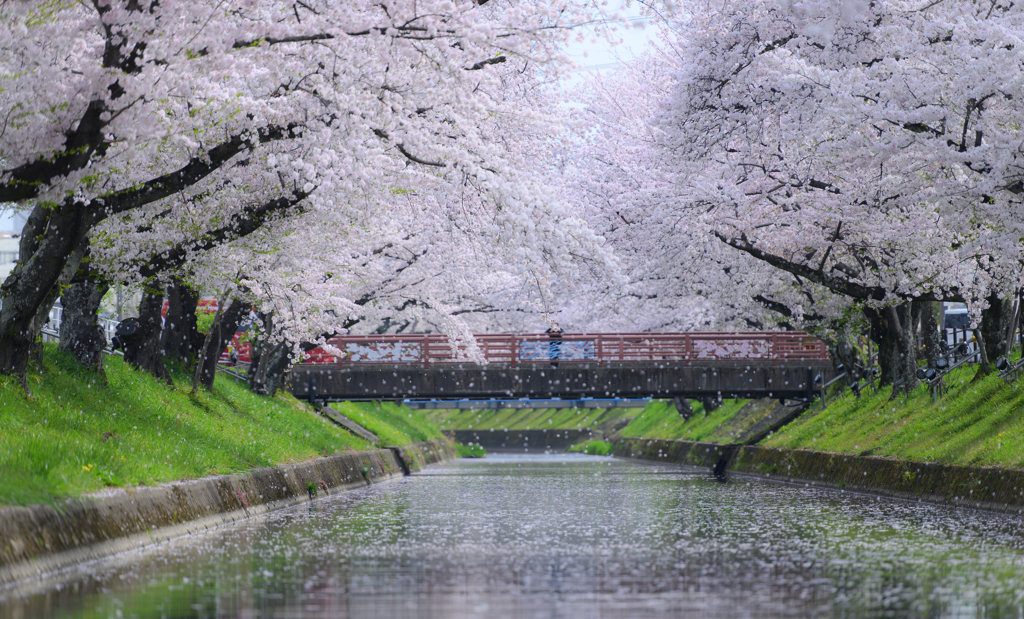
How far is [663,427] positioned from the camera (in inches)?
2175

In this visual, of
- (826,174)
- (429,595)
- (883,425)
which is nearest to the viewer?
(429,595)

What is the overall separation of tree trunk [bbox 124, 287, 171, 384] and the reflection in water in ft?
29.9

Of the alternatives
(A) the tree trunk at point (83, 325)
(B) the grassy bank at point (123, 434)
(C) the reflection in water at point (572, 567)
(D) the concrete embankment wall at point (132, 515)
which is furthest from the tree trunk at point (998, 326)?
(A) the tree trunk at point (83, 325)

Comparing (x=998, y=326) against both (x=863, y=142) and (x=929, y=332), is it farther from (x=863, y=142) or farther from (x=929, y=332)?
(x=863, y=142)

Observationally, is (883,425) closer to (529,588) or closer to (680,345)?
(680,345)

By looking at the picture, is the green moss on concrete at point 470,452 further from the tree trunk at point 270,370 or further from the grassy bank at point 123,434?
the grassy bank at point 123,434

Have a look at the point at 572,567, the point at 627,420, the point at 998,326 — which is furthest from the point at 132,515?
the point at 627,420

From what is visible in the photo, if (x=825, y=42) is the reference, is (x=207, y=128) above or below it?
below

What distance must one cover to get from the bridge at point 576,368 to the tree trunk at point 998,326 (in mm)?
12482

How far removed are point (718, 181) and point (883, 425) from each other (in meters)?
6.44

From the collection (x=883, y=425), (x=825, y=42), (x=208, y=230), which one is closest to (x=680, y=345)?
(x=883, y=425)

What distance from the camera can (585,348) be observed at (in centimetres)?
3609

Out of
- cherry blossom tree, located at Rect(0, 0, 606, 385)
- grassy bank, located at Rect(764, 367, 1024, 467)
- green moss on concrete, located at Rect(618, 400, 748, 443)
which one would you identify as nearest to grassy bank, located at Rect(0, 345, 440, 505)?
cherry blossom tree, located at Rect(0, 0, 606, 385)

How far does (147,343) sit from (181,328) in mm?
3395
